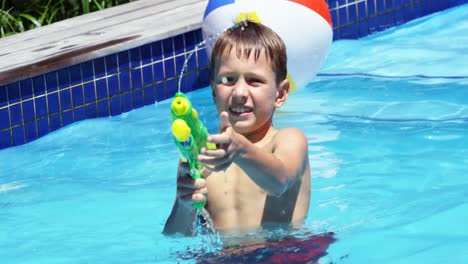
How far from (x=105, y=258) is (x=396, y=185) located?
1.70 m

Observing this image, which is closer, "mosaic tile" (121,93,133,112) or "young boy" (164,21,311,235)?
"young boy" (164,21,311,235)

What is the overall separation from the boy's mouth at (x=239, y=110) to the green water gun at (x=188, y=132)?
0.51 meters

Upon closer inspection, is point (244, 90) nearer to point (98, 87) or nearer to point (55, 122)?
point (55, 122)

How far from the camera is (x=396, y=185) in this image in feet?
19.1

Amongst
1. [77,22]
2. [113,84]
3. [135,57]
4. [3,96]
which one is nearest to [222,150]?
[3,96]

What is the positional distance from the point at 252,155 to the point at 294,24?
112 inches

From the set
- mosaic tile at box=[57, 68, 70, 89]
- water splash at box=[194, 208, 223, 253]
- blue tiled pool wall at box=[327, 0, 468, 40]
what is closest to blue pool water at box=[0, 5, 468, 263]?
water splash at box=[194, 208, 223, 253]

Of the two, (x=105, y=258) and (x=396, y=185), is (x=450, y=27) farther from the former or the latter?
(x=105, y=258)

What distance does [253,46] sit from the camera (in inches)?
162

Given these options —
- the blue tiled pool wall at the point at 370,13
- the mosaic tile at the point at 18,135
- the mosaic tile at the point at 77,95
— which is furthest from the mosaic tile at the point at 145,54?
the blue tiled pool wall at the point at 370,13

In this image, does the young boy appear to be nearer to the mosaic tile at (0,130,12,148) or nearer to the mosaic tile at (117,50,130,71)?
the mosaic tile at (0,130,12,148)

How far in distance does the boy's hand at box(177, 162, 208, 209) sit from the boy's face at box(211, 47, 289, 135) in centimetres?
46

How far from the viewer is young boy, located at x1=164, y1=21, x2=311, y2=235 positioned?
3.76m

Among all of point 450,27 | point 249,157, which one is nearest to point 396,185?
point 249,157
